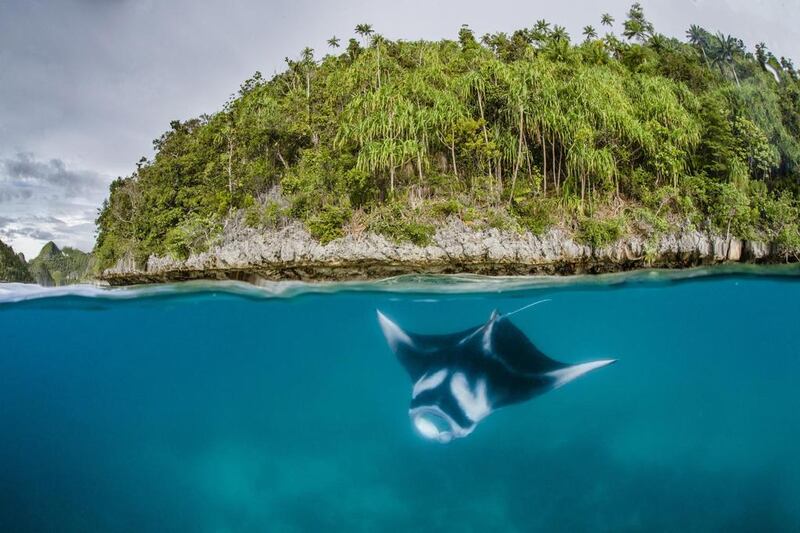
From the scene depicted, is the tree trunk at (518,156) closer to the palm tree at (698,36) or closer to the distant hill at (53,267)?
the distant hill at (53,267)

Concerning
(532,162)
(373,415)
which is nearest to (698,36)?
(532,162)

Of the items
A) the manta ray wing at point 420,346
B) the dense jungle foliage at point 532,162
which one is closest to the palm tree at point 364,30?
the dense jungle foliage at point 532,162

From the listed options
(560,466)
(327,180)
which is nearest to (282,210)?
(327,180)

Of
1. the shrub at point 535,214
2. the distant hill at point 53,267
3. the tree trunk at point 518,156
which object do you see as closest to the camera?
the distant hill at point 53,267

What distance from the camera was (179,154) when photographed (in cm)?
2955

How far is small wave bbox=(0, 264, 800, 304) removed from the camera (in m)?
14.5

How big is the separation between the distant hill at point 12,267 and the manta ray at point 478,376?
1050 centimetres

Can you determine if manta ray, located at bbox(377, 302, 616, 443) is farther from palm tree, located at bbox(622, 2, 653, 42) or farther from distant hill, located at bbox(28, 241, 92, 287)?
palm tree, located at bbox(622, 2, 653, 42)

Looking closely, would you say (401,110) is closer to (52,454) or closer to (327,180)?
(327,180)

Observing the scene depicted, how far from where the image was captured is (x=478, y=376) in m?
11.2

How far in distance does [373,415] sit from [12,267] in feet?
37.9

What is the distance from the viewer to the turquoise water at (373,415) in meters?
13.3

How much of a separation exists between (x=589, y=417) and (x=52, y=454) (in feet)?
57.5

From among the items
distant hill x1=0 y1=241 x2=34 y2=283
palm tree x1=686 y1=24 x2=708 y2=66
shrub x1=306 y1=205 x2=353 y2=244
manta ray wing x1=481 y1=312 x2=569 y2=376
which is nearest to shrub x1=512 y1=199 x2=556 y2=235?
shrub x1=306 y1=205 x2=353 y2=244
